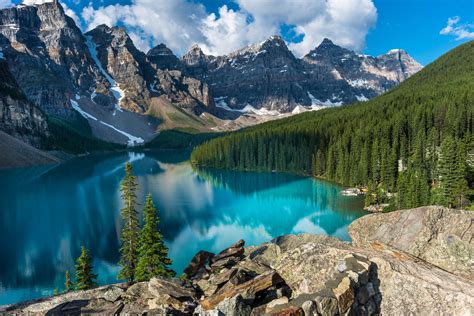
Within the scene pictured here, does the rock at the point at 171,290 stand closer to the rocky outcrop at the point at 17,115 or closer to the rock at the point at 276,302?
the rock at the point at 276,302

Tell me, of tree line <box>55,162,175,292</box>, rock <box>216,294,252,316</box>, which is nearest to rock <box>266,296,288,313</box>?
rock <box>216,294,252,316</box>

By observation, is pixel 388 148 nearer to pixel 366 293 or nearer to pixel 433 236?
pixel 433 236

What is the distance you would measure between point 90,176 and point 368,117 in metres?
94.8

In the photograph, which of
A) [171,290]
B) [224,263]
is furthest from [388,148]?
[171,290]

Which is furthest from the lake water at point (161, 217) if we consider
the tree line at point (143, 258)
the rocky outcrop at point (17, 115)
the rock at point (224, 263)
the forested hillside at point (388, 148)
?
the rocky outcrop at point (17, 115)

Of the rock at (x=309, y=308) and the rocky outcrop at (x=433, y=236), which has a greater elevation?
the rocky outcrop at (x=433, y=236)

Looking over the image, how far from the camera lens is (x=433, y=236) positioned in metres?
14.7

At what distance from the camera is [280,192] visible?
8119cm

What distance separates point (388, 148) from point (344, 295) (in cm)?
7191

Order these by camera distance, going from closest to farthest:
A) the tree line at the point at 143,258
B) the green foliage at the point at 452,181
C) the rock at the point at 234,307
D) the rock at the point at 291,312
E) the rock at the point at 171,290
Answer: the rock at the point at 291,312 → the rock at the point at 234,307 → the rock at the point at 171,290 → the tree line at the point at 143,258 → the green foliage at the point at 452,181

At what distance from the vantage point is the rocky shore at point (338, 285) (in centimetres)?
1092

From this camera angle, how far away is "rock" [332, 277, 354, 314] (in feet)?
34.5

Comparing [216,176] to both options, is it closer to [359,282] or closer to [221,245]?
[221,245]

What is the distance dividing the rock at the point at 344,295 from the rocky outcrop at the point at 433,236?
5.27 metres
